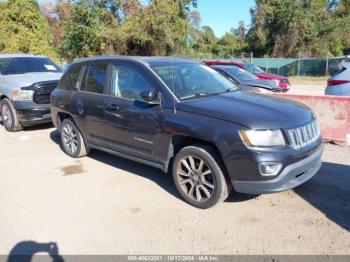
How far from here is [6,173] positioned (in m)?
5.63

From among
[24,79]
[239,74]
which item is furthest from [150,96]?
[239,74]

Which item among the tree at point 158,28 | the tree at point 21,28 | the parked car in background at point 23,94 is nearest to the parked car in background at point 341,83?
the parked car in background at point 23,94

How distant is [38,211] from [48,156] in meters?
2.39

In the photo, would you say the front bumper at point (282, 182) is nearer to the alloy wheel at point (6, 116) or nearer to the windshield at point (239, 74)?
→ the alloy wheel at point (6, 116)

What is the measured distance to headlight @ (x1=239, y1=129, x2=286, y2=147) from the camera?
11.7 ft

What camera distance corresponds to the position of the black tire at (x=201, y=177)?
3.88 m

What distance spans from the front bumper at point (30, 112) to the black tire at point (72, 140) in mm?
2005

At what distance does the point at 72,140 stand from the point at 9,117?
3.31 m

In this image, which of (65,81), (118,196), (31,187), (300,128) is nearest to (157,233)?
(118,196)

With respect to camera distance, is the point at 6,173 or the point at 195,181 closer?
the point at 195,181

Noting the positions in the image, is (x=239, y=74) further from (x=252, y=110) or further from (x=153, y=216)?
(x=153, y=216)

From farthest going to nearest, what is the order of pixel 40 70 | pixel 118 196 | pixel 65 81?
pixel 40 70 → pixel 65 81 → pixel 118 196

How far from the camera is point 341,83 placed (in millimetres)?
6977

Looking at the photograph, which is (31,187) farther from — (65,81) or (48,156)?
(65,81)
